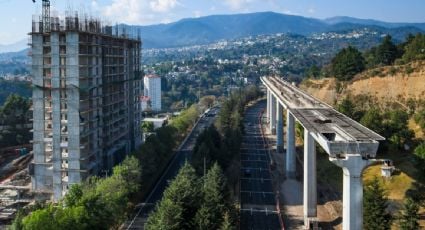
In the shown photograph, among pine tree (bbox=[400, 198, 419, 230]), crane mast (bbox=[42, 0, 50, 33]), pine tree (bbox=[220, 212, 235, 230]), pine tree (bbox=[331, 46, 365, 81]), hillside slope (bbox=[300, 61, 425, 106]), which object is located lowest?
pine tree (bbox=[220, 212, 235, 230])

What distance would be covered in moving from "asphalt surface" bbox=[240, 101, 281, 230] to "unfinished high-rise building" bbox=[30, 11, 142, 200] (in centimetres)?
1213

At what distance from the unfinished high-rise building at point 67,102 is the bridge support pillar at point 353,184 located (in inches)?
860

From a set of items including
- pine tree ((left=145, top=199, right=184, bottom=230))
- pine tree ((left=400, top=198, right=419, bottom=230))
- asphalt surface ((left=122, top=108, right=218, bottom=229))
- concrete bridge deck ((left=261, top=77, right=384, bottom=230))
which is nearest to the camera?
concrete bridge deck ((left=261, top=77, right=384, bottom=230))

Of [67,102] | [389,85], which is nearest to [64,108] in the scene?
[67,102]

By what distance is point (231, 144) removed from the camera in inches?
1699

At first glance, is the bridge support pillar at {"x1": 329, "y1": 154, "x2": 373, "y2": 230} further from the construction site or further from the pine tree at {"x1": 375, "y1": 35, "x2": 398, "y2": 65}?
the pine tree at {"x1": 375, "y1": 35, "x2": 398, "y2": 65}

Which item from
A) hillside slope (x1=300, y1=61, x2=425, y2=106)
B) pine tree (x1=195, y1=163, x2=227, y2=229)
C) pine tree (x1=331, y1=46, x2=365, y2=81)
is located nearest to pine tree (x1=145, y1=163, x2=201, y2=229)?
pine tree (x1=195, y1=163, x2=227, y2=229)

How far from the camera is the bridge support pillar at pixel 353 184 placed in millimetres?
21203

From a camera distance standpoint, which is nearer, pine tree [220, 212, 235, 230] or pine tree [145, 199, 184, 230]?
pine tree [220, 212, 235, 230]

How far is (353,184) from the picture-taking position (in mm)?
21312

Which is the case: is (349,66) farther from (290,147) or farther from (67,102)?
(67,102)

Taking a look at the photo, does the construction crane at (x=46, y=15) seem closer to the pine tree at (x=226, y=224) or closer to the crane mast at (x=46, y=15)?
the crane mast at (x=46, y=15)

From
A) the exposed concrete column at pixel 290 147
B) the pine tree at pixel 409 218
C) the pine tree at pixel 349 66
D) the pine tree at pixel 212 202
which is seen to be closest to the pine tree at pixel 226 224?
the pine tree at pixel 212 202

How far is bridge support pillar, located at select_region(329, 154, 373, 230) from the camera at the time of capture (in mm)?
21203
